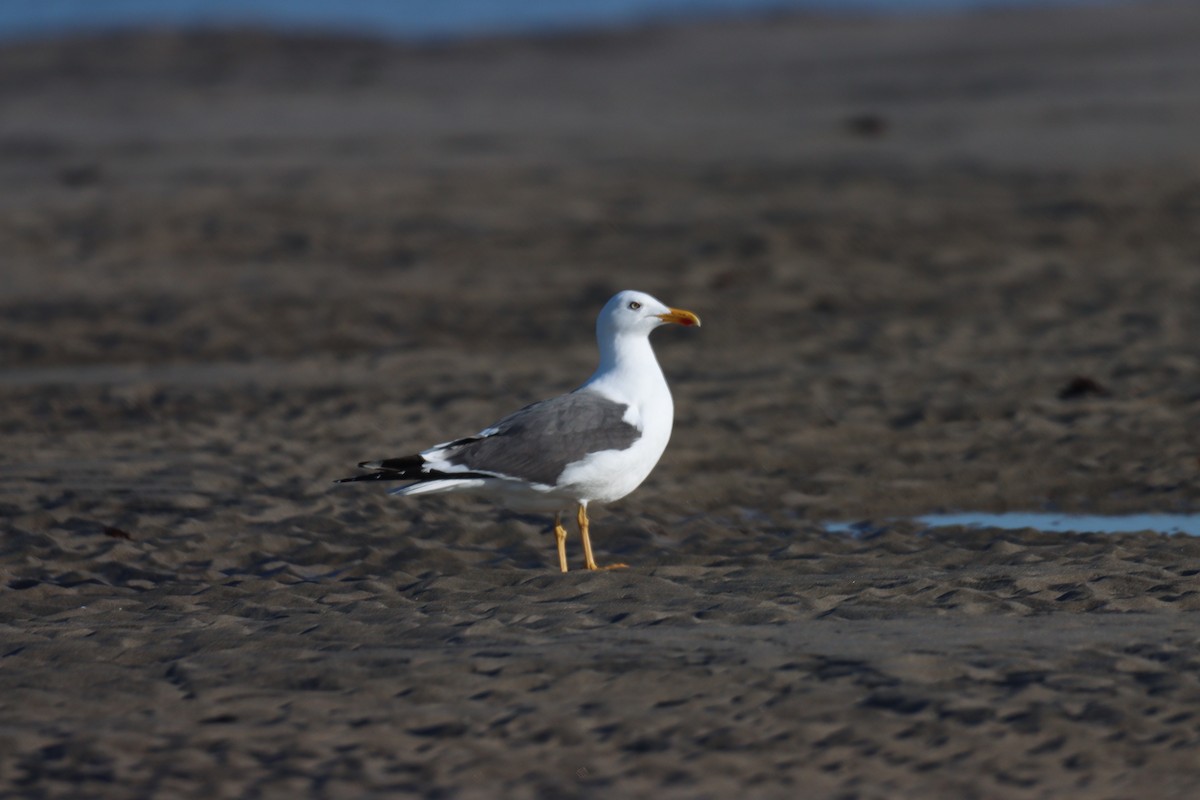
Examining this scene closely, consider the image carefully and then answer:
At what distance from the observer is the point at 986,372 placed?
38.9 feet

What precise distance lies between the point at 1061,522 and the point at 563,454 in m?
2.69

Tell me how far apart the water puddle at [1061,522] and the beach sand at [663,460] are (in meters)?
0.16

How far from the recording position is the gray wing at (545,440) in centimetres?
787

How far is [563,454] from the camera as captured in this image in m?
7.92

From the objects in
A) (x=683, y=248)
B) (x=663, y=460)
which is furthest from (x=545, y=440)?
(x=683, y=248)

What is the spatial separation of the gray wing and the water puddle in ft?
4.97

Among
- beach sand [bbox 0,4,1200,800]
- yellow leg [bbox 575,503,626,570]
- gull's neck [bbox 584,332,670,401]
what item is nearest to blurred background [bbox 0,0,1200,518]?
beach sand [bbox 0,4,1200,800]

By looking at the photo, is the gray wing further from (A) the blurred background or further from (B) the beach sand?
(A) the blurred background

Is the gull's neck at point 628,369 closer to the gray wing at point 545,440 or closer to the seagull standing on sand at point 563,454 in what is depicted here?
the seagull standing on sand at point 563,454

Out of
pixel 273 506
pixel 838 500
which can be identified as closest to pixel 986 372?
pixel 838 500

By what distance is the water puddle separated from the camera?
8.73 meters

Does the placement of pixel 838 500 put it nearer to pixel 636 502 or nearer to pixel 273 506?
pixel 636 502

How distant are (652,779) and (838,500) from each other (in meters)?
4.00

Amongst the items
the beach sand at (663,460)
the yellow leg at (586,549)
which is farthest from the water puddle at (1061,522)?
the yellow leg at (586,549)
